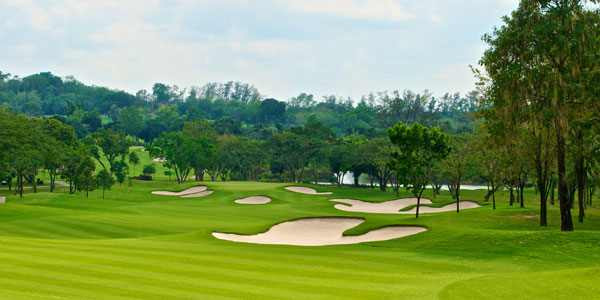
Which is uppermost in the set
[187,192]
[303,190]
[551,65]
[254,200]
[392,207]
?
[551,65]

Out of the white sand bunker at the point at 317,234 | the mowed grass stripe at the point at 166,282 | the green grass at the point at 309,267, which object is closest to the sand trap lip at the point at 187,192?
the green grass at the point at 309,267

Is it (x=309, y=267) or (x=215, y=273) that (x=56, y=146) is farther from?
(x=309, y=267)

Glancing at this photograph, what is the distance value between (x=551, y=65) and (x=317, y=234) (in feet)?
55.1

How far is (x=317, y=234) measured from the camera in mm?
31781

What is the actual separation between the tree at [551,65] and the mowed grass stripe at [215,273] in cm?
1523

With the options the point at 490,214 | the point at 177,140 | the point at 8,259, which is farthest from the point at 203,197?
the point at 8,259

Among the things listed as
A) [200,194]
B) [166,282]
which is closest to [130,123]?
[200,194]

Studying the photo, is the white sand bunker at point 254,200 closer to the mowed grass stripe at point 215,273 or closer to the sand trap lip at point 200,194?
the sand trap lip at point 200,194

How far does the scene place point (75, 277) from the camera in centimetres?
1538

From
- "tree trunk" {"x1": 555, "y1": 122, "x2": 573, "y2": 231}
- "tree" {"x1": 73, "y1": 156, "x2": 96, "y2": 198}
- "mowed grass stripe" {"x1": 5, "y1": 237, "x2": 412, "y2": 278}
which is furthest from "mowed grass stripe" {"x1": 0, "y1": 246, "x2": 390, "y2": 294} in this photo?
"tree" {"x1": 73, "y1": 156, "x2": 96, "y2": 198}

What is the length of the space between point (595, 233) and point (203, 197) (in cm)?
5414

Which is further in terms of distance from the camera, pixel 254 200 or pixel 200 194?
pixel 200 194

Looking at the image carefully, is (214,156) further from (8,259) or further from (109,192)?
(8,259)

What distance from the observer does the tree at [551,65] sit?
79.7ft
